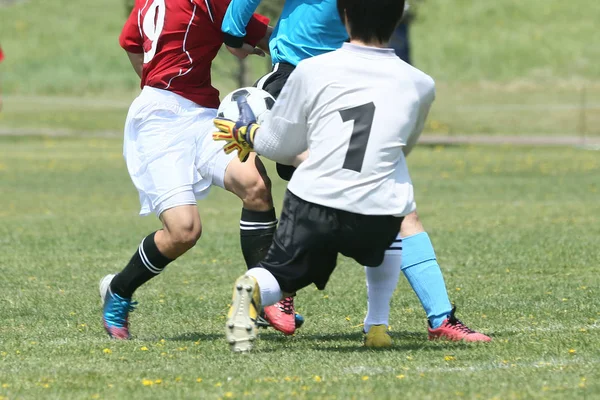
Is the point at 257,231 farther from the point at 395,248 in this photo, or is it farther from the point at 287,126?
the point at 287,126

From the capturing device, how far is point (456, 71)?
1770 inches

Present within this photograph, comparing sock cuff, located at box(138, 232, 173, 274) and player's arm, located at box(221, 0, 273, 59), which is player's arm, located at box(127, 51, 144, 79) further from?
sock cuff, located at box(138, 232, 173, 274)

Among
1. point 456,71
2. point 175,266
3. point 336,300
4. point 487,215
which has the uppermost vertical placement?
point 336,300

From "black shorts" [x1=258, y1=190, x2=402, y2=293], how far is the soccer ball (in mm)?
531

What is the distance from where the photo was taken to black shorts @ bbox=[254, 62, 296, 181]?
6.18 meters

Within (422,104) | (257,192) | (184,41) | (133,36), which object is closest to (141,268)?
(257,192)

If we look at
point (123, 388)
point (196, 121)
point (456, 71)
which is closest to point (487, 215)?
point (196, 121)

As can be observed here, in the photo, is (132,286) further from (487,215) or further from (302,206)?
(487,215)

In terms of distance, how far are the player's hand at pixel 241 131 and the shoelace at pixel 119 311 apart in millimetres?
1349

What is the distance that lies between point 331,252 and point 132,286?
1.59 metres

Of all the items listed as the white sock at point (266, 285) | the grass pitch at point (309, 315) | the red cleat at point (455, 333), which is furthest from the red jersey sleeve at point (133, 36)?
the red cleat at point (455, 333)

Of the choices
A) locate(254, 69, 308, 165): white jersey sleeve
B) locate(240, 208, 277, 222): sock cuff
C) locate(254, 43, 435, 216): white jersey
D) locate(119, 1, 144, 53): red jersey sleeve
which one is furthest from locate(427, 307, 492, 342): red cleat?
locate(119, 1, 144, 53): red jersey sleeve

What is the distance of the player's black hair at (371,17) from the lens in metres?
5.20

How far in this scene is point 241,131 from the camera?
217 inches
